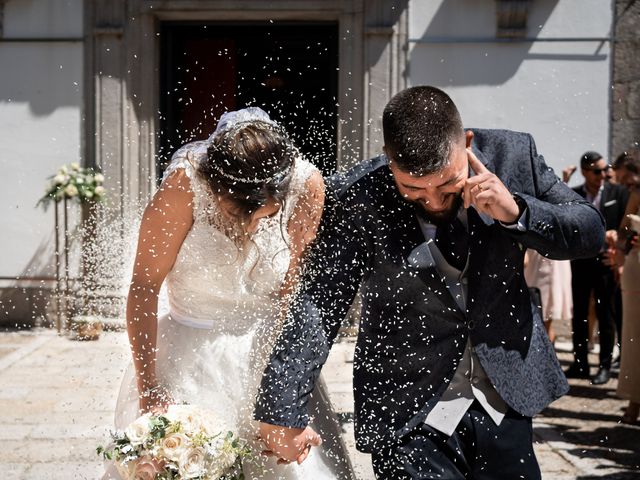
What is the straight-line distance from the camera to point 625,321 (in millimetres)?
6074

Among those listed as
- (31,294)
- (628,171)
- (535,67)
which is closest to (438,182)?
(628,171)

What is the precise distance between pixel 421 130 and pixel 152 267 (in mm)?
1088

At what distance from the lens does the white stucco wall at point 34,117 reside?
9.49 meters

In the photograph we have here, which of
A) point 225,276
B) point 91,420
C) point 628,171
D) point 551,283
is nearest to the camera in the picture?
point 225,276

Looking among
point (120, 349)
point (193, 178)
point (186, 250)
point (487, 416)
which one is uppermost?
point (193, 178)

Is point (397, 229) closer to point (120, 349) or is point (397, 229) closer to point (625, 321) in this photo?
point (625, 321)

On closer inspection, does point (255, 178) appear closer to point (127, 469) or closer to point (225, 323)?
point (225, 323)

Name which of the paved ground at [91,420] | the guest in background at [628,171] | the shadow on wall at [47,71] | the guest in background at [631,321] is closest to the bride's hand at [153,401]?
the paved ground at [91,420]

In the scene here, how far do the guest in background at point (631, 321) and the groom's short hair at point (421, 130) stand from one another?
382 cm

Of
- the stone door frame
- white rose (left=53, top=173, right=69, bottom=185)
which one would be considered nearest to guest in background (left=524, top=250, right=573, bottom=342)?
the stone door frame

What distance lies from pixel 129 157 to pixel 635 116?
16.7 feet

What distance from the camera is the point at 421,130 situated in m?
2.35

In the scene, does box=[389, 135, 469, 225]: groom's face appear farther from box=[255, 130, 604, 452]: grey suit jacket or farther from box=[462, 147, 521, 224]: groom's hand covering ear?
box=[255, 130, 604, 452]: grey suit jacket

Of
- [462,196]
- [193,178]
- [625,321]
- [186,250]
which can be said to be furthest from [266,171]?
[625,321]
